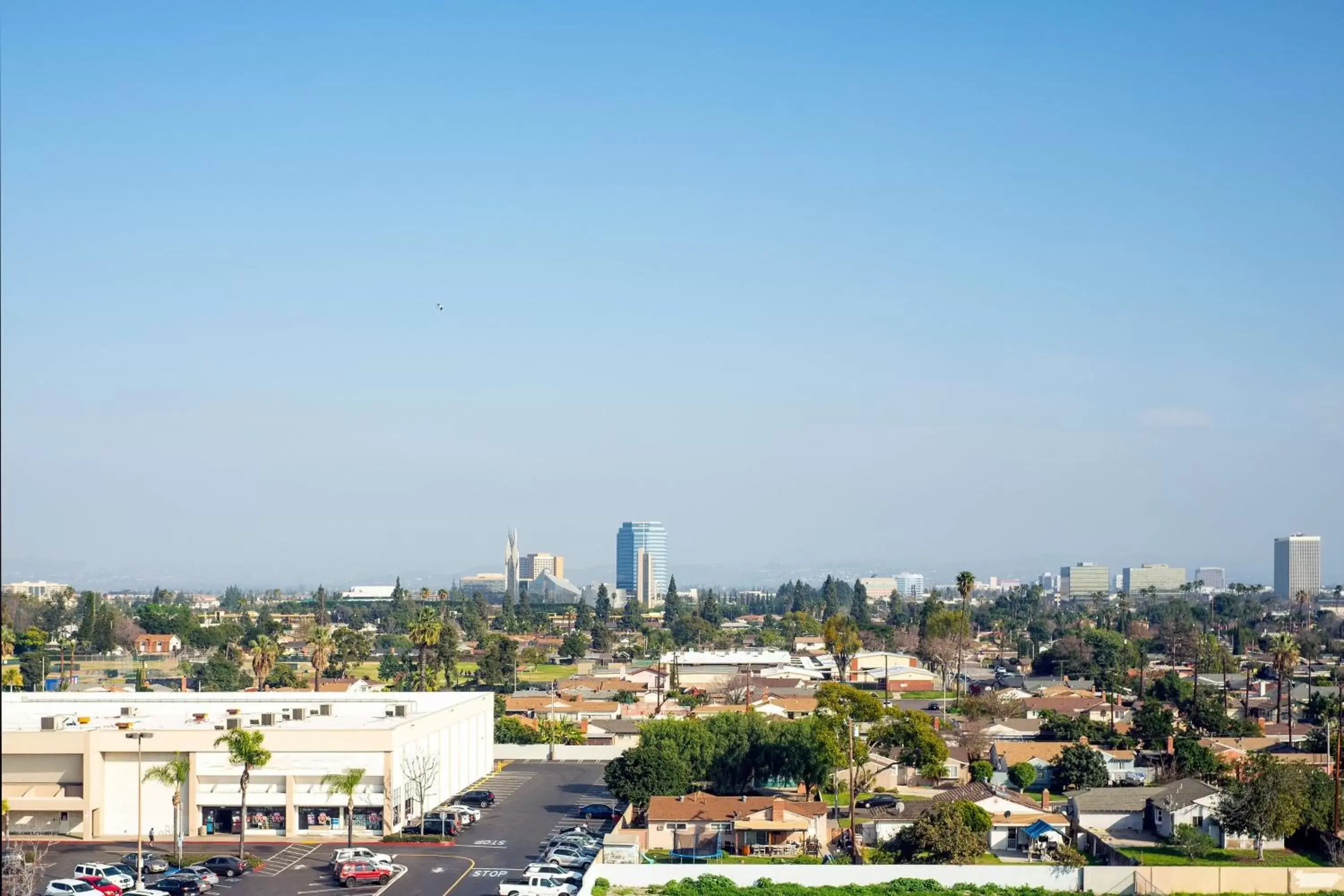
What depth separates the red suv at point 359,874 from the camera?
33.5m

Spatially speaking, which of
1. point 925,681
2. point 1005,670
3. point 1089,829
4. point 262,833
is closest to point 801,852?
point 1089,829

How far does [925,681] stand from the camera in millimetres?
95062

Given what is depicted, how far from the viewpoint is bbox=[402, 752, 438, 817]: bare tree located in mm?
42875

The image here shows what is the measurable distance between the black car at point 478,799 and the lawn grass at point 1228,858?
19.7 meters

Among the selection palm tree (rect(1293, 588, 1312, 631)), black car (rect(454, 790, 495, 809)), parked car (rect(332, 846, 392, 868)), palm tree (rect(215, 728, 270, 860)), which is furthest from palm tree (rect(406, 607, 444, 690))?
palm tree (rect(1293, 588, 1312, 631))

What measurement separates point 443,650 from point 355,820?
43.3 metres

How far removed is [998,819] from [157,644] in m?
93.1

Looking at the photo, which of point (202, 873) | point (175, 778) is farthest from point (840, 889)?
point (175, 778)

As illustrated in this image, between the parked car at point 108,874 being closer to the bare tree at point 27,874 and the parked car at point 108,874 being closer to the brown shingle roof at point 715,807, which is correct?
the bare tree at point 27,874

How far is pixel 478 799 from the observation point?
153 feet

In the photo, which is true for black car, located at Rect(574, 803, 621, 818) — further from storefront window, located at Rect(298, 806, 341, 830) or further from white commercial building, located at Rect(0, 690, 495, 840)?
storefront window, located at Rect(298, 806, 341, 830)

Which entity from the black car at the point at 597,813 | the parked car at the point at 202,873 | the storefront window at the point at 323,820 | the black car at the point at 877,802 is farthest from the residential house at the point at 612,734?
the parked car at the point at 202,873

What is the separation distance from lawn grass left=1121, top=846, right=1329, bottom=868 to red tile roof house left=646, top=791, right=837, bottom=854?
28.5 feet

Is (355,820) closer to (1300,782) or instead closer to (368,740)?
(368,740)
